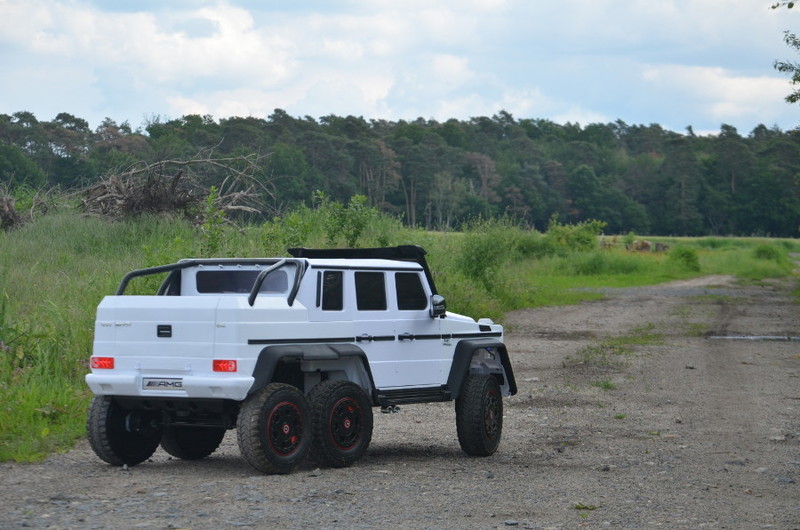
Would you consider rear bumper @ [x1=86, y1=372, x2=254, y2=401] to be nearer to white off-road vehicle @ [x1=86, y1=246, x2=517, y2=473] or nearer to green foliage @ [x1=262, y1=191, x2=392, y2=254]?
white off-road vehicle @ [x1=86, y1=246, x2=517, y2=473]

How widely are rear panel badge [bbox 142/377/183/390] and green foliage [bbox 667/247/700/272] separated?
51.2 meters

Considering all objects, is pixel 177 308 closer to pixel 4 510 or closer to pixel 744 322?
pixel 4 510

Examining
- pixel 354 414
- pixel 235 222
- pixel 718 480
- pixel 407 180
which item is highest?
pixel 407 180

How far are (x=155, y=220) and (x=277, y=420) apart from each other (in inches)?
651

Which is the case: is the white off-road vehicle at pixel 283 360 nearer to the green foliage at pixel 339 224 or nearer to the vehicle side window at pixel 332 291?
the vehicle side window at pixel 332 291

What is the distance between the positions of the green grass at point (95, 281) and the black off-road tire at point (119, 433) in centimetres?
98

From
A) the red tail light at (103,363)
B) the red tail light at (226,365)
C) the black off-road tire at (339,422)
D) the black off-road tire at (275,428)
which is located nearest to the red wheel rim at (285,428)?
the black off-road tire at (275,428)

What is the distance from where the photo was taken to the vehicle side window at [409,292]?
1057 centimetres

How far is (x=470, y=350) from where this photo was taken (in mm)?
10977

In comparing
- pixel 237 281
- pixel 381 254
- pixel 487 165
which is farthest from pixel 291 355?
pixel 487 165

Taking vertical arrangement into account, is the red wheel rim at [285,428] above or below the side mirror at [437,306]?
below

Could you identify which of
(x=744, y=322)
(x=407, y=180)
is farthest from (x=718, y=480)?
(x=407, y=180)

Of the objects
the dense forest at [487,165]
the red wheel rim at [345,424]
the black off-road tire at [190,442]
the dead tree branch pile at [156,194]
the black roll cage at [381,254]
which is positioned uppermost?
the dense forest at [487,165]

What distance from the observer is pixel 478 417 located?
10711 mm
